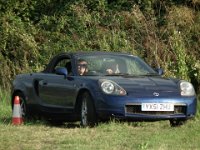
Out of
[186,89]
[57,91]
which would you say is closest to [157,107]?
[186,89]

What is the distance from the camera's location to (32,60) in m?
20.9

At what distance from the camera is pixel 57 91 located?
1194 centimetres

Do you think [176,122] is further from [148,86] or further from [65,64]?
[65,64]

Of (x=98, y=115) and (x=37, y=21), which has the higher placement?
(x=37, y=21)

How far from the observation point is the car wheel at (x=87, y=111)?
10929mm

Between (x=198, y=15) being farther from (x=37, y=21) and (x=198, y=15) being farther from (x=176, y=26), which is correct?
(x=37, y=21)

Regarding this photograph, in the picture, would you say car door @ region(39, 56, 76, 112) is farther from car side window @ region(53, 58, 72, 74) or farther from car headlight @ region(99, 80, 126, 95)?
car headlight @ region(99, 80, 126, 95)

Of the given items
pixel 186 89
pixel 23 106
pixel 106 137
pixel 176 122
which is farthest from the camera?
pixel 23 106

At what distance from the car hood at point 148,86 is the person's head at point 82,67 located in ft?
2.55

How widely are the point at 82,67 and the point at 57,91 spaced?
0.59m

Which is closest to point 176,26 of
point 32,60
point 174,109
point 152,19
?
point 152,19

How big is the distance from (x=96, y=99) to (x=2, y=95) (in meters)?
6.51

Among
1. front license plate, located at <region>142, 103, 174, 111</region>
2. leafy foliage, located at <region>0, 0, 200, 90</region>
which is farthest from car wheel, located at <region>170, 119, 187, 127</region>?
leafy foliage, located at <region>0, 0, 200, 90</region>

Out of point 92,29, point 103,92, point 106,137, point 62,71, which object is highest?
point 92,29
